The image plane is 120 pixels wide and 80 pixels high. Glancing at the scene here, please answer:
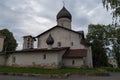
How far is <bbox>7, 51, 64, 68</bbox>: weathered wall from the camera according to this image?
79.3 feet

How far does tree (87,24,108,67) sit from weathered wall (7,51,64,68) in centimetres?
2179

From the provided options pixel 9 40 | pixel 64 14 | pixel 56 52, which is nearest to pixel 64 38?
pixel 64 14

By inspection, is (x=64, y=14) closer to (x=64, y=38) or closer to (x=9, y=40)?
(x=64, y=38)

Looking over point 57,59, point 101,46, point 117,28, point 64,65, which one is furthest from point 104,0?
point 101,46

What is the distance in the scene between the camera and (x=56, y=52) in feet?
79.3

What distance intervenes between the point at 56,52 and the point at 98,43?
24.4m

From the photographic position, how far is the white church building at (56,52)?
24706 mm

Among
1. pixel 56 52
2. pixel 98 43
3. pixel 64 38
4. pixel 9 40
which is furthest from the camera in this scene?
pixel 9 40

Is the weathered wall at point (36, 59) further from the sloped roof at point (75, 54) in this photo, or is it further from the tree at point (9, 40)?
the tree at point (9, 40)

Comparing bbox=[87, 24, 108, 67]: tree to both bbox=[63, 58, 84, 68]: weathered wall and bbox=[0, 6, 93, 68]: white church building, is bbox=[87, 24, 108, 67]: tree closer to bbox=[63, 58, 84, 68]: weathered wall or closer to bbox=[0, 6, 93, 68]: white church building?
bbox=[0, 6, 93, 68]: white church building

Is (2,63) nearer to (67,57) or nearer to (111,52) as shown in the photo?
(67,57)

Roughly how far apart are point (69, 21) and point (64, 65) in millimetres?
12319

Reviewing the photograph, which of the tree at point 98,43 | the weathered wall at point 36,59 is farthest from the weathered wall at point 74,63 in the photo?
the tree at point 98,43

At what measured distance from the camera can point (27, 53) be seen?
2634 centimetres
